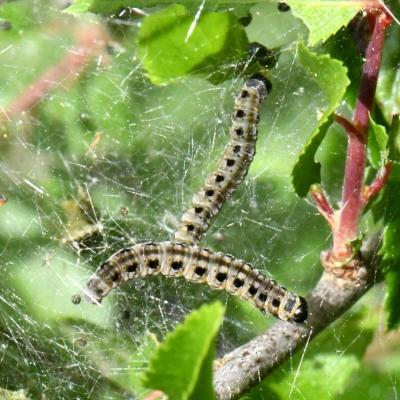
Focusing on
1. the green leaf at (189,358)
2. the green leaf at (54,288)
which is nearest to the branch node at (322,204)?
the green leaf at (189,358)

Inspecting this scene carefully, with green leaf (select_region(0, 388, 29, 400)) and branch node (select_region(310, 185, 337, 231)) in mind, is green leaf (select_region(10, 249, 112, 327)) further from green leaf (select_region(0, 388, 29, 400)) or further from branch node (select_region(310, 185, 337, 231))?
branch node (select_region(310, 185, 337, 231))

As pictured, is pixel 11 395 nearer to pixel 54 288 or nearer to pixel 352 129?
pixel 54 288

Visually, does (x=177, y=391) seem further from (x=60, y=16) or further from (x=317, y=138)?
(x=60, y=16)

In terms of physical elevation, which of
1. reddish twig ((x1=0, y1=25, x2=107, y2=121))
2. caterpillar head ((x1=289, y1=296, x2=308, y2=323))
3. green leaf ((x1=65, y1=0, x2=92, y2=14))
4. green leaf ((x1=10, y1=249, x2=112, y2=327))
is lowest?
green leaf ((x1=10, y1=249, x2=112, y2=327))

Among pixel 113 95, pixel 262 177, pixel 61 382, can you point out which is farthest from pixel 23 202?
pixel 262 177

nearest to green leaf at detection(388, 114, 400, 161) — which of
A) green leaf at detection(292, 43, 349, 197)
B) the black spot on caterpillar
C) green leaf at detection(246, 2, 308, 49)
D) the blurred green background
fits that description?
green leaf at detection(292, 43, 349, 197)

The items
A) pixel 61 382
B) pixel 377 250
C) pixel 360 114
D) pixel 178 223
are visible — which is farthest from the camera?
pixel 178 223
